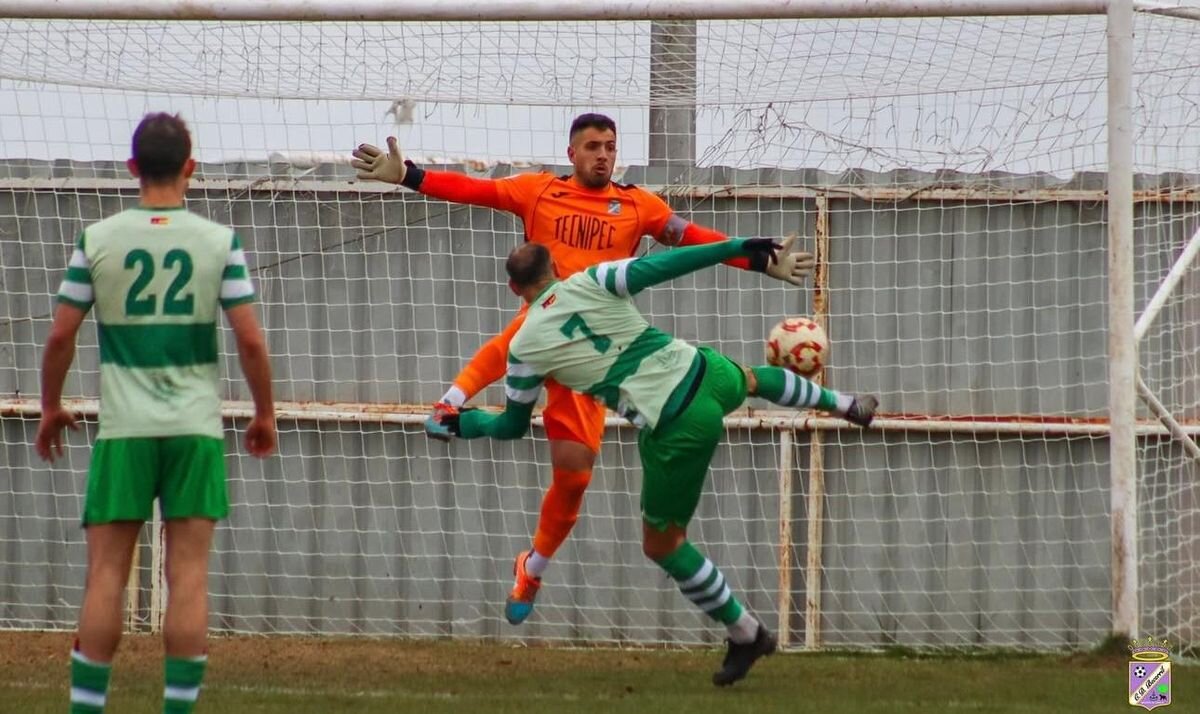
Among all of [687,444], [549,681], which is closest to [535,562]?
[549,681]

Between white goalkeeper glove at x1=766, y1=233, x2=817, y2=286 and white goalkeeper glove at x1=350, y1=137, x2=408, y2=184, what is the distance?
77.1 inches

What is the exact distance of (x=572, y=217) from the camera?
26.1 ft

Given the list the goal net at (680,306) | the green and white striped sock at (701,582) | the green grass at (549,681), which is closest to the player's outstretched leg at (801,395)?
the green and white striped sock at (701,582)

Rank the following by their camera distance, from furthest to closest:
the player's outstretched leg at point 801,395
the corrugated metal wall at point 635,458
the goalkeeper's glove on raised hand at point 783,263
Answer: the corrugated metal wall at point 635,458, the player's outstretched leg at point 801,395, the goalkeeper's glove on raised hand at point 783,263

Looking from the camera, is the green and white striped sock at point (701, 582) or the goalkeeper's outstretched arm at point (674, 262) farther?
the green and white striped sock at point (701, 582)

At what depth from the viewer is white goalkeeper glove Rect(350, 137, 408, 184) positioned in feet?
25.6

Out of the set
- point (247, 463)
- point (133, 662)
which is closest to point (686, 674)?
point (133, 662)

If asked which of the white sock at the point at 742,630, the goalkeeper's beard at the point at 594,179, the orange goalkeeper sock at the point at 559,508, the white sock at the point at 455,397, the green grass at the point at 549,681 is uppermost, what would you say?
the goalkeeper's beard at the point at 594,179

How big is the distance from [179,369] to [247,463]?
5198mm

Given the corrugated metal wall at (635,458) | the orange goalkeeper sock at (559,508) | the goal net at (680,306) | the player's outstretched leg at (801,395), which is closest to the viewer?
the player's outstretched leg at (801,395)

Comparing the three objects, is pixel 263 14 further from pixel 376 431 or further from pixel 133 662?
pixel 133 662

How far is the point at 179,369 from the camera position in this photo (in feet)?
16.9

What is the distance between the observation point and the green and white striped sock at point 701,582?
7332 mm

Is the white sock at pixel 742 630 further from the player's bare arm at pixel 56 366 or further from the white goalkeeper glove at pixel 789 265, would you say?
the player's bare arm at pixel 56 366
